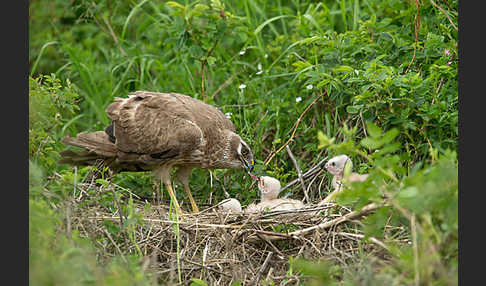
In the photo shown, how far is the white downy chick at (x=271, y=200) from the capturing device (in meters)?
5.14

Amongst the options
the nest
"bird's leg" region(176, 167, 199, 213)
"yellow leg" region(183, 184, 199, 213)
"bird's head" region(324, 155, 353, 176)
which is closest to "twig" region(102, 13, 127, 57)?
"bird's leg" region(176, 167, 199, 213)

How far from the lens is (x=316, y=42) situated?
19.3ft

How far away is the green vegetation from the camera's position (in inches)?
127

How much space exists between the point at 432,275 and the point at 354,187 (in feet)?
1.93

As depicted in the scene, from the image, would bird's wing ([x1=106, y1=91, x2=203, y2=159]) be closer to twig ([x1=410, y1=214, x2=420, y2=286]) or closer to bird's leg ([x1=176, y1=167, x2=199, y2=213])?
bird's leg ([x1=176, y1=167, x2=199, y2=213])

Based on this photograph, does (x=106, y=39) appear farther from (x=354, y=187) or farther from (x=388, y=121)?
(x=354, y=187)

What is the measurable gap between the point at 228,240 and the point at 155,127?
1.40 metres

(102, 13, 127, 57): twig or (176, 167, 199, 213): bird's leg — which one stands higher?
(102, 13, 127, 57): twig

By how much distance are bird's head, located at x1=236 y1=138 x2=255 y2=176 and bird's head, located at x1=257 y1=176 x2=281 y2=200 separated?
0.32 m

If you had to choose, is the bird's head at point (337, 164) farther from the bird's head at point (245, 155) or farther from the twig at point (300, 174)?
the bird's head at point (245, 155)

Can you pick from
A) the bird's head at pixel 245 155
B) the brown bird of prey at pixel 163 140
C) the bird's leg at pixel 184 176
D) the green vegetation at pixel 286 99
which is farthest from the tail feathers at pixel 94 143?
the bird's head at pixel 245 155

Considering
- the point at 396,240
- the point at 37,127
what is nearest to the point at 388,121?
the point at 396,240

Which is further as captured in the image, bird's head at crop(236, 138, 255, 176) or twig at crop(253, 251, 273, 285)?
bird's head at crop(236, 138, 255, 176)

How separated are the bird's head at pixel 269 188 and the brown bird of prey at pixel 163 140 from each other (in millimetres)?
327
